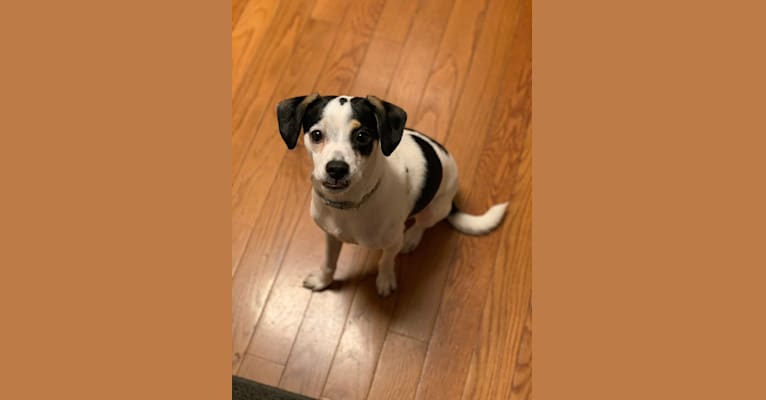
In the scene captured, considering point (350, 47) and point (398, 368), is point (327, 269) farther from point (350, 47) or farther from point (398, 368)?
point (350, 47)

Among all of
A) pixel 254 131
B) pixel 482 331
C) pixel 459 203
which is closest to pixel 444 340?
pixel 482 331

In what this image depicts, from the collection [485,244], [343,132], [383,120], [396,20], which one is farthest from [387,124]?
[396,20]

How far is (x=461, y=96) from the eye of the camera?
2711 millimetres

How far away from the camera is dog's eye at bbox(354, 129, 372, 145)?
1669 millimetres

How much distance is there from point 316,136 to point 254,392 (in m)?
1.00

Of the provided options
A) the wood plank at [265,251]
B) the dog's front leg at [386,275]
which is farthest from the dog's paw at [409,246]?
the wood plank at [265,251]

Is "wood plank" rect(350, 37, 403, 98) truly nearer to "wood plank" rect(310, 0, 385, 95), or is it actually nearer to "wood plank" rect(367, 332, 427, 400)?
"wood plank" rect(310, 0, 385, 95)

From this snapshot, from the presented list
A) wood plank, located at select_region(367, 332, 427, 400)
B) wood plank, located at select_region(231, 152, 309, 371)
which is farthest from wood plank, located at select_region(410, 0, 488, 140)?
wood plank, located at select_region(367, 332, 427, 400)

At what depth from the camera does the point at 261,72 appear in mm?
2768

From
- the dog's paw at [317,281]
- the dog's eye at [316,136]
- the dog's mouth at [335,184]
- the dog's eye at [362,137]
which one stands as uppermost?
the dog's eye at [362,137]

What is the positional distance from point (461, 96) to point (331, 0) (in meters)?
0.78

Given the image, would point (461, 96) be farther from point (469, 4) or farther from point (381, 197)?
point (381, 197)

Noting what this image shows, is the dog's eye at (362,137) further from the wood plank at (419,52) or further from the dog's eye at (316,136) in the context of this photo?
the wood plank at (419,52)

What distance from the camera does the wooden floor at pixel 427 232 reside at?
7.32 feet
